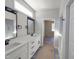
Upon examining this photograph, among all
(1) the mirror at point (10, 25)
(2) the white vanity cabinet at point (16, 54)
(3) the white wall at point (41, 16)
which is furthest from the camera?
(3) the white wall at point (41, 16)

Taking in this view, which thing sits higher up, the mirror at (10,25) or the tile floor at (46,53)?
the mirror at (10,25)

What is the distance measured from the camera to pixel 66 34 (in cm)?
195

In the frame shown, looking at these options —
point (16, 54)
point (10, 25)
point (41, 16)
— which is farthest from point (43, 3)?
point (16, 54)

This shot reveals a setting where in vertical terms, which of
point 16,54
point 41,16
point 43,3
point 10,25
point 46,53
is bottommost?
point 46,53

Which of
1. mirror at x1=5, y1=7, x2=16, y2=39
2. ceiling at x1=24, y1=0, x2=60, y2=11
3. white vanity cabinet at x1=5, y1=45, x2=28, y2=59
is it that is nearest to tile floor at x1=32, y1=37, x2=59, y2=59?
white vanity cabinet at x1=5, y1=45, x2=28, y2=59

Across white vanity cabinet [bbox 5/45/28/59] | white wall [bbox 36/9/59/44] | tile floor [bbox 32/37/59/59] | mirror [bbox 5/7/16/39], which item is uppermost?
white wall [bbox 36/9/59/44]

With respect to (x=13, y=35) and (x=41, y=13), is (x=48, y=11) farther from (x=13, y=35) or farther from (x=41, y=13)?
(x=13, y=35)

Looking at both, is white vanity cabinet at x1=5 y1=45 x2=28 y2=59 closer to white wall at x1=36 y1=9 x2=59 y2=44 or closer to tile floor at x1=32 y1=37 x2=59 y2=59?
tile floor at x1=32 y1=37 x2=59 y2=59

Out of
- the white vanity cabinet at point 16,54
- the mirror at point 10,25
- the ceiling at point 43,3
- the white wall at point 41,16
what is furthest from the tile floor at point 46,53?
the ceiling at point 43,3

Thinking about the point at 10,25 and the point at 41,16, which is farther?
the point at 41,16

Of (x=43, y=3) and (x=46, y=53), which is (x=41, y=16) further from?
(x=46, y=53)

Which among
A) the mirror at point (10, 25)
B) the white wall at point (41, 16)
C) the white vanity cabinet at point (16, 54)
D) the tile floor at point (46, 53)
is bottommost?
the tile floor at point (46, 53)

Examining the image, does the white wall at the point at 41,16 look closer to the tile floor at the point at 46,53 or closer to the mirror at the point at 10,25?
the tile floor at the point at 46,53
